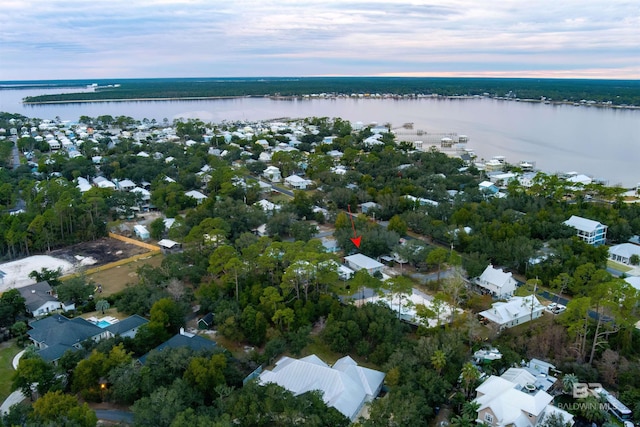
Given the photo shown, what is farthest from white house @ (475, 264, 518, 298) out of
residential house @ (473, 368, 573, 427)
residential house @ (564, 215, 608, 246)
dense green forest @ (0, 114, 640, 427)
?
residential house @ (564, 215, 608, 246)

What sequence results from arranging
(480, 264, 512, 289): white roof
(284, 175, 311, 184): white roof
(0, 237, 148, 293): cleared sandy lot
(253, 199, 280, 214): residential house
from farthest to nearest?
(284, 175, 311, 184): white roof
(253, 199, 280, 214): residential house
(0, 237, 148, 293): cleared sandy lot
(480, 264, 512, 289): white roof

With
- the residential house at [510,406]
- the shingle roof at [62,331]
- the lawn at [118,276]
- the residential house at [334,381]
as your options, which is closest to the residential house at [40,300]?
the shingle roof at [62,331]

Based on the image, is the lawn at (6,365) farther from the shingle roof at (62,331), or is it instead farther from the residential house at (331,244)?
the residential house at (331,244)

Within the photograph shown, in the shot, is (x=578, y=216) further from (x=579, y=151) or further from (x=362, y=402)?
(x=579, y=151)

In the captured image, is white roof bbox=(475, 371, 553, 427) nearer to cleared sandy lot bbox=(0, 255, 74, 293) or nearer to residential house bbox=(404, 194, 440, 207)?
residential house bbox=(404, 194, 440, 207)

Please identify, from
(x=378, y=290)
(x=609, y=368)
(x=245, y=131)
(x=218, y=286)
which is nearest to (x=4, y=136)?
(x=245, y=131)
